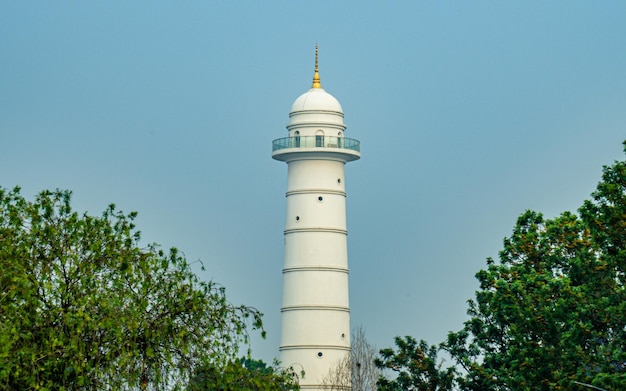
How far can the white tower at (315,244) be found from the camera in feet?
282

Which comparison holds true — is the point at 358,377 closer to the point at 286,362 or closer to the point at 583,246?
the point at 286,362

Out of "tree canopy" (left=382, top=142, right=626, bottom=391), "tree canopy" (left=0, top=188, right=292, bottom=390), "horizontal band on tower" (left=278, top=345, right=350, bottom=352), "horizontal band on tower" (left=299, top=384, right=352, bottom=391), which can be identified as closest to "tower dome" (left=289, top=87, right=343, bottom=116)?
"horizontal band on tower" (left=278, top=345, right=350, bottom=352)

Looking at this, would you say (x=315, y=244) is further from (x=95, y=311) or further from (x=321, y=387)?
(x=95, y=311)

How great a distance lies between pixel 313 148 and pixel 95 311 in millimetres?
58264

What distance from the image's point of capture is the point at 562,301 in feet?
147

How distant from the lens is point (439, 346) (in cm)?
5744

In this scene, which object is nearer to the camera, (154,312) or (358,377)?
(154,312)

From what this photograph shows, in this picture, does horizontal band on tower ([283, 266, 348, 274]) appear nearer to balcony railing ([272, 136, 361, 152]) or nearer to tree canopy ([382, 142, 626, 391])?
balcony railing ([272, 136, 361, 152])

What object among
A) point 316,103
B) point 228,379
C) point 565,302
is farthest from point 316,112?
point 228,379

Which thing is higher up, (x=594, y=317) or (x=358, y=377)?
(x=358, y=377)

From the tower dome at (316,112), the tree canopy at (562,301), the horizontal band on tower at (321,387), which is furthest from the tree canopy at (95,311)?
the tower dome at (316,112)

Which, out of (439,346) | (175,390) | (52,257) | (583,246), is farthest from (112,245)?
(439,346)

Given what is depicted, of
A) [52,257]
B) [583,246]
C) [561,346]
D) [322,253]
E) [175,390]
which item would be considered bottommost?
[175,390]

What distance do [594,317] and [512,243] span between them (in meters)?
9.38
